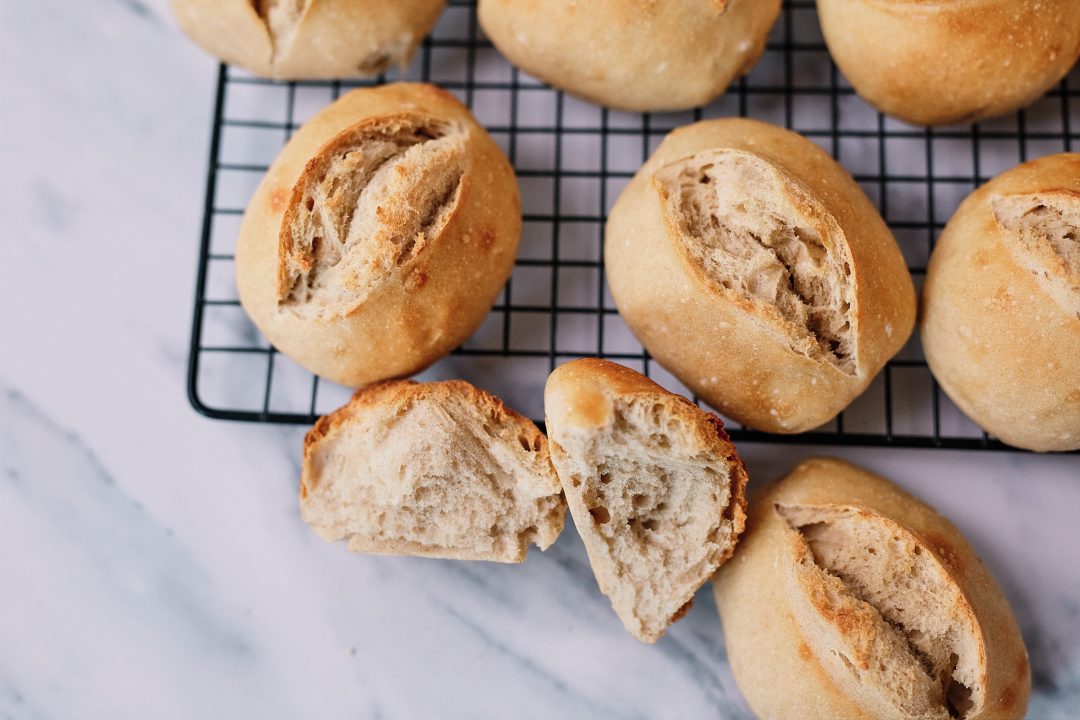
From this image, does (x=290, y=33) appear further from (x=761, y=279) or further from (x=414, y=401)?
(x=761, y=279)

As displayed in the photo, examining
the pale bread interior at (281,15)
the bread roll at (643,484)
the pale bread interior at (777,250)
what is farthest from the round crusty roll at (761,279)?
the pale bread interior at (281,15)

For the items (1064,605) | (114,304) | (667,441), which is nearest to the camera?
(667,441)

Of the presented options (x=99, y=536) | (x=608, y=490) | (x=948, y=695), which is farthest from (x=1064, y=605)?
(x=99, y=536)

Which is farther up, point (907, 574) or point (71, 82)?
point (71, 82)

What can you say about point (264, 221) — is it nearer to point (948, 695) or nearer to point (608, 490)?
point (608, 490)

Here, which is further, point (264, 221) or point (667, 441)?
point (264, 221)

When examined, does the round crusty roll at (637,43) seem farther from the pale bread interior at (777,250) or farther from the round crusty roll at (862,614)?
the round crusty roll at (862,614)

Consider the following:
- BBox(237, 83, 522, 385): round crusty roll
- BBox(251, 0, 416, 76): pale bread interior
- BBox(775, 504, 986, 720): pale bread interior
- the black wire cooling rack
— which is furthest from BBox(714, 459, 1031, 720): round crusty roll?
BBox(251, 0, 416, 76): pale bread interior
